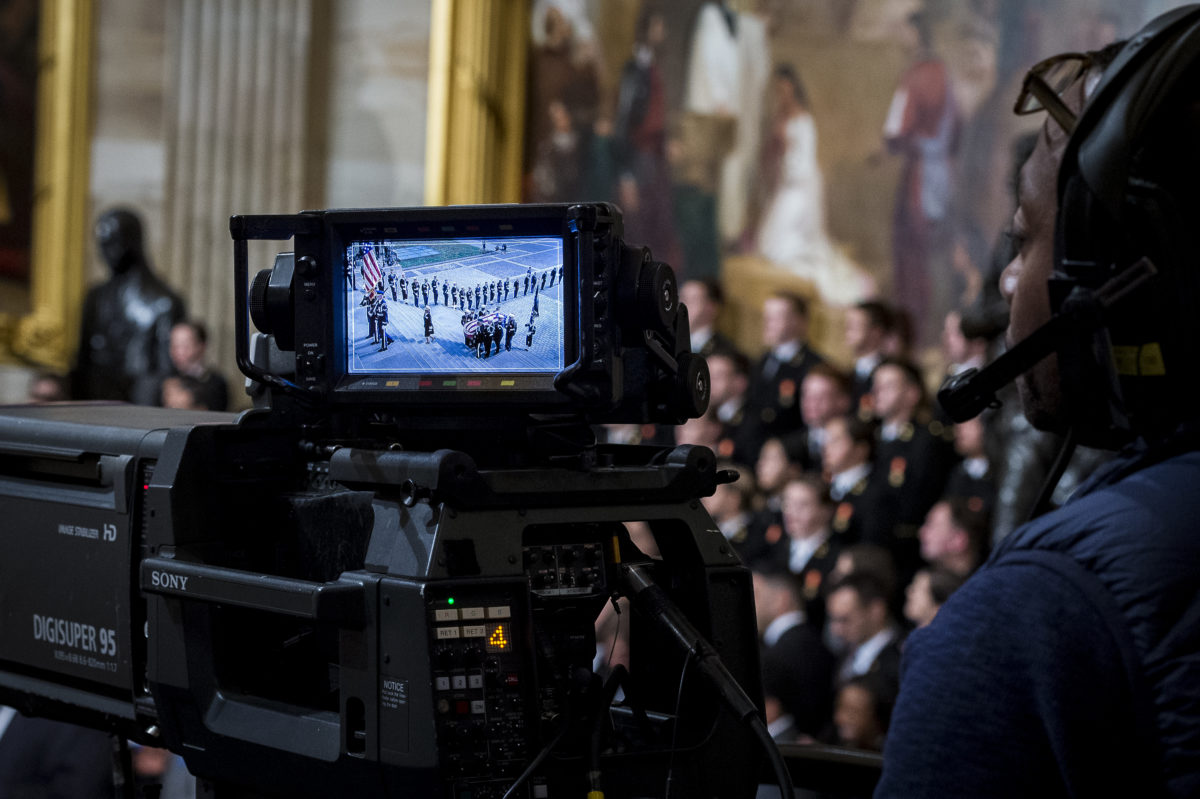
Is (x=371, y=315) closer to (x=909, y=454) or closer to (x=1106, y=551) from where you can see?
Answer: (x=1106, y=551)

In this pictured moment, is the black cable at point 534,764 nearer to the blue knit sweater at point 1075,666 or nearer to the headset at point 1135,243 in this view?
the blue knit sweater at point 1075,666

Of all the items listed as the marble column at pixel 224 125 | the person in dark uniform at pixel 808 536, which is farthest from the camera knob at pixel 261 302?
the marble column at pixel 224 125

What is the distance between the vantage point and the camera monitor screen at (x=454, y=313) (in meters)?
1.91

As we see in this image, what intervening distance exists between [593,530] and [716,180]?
341 inches

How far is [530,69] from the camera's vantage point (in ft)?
36.9

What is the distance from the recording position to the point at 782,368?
8.05m

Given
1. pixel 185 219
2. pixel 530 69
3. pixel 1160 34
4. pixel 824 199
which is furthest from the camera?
pixel 530 69

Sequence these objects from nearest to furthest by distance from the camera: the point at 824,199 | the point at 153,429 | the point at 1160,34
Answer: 1. the point at 1160,34
2. the point at 153,429
3. the point at 824,199

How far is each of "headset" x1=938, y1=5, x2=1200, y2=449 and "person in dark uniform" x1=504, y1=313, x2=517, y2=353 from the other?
2.60ft

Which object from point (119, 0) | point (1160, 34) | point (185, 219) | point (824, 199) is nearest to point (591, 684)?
point (1160, 34)

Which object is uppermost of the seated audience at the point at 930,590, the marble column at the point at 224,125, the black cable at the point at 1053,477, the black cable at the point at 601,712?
the marble column at the point at 224,125

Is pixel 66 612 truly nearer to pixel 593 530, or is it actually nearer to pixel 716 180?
pixel 593 530

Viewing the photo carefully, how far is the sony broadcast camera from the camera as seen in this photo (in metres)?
A: 1.77

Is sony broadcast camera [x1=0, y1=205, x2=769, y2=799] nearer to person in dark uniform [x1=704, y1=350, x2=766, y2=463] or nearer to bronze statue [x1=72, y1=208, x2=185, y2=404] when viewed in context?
person in dark uniform [x1=704, y1=350, x2=766, y2=463]
